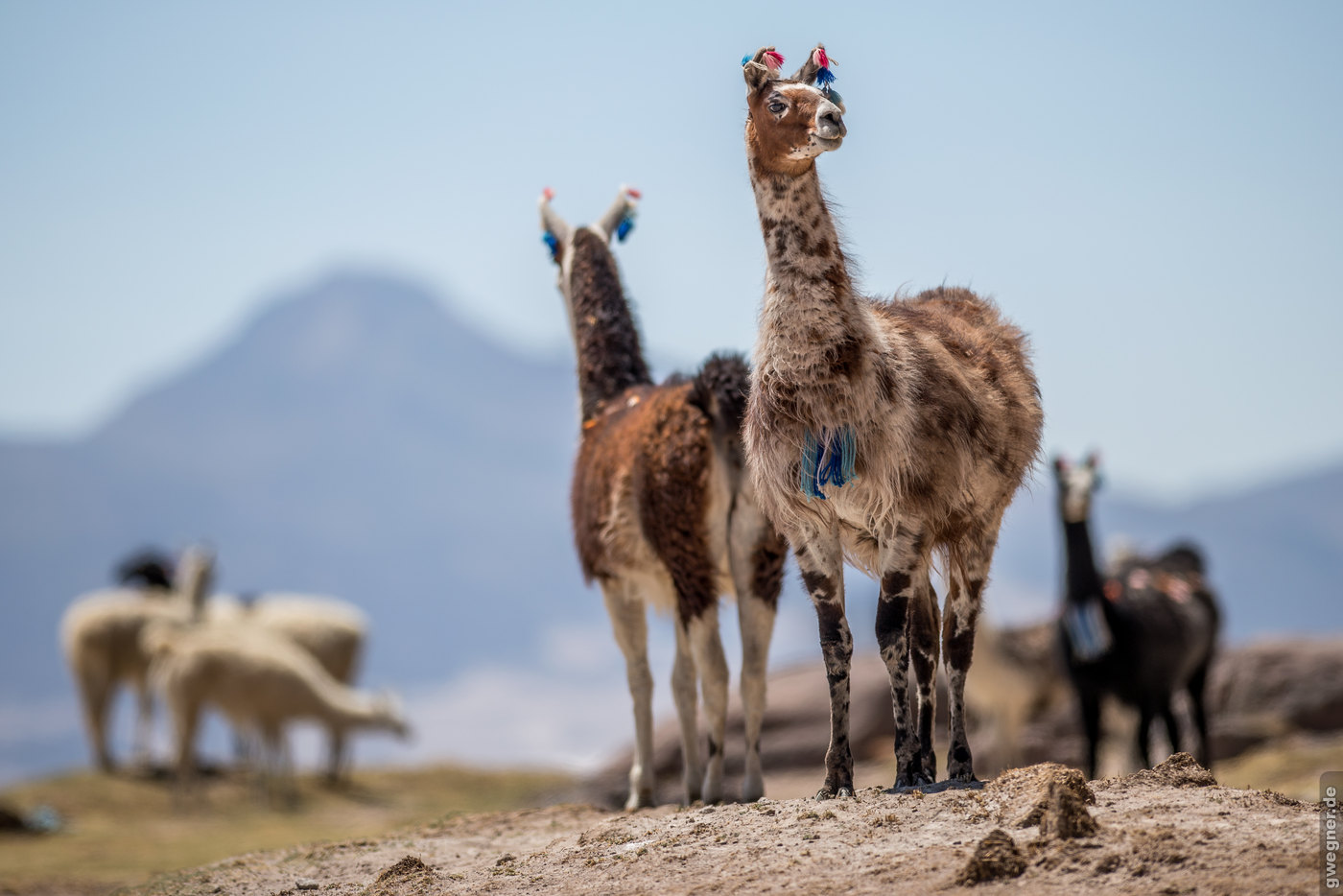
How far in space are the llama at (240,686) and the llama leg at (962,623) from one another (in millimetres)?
13161

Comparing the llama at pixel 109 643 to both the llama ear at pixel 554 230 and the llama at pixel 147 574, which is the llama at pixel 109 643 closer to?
the llama at pixel 147 574

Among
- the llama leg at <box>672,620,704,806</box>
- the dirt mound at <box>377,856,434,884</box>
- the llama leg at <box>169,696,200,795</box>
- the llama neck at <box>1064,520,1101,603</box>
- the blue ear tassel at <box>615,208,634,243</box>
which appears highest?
the blue ear tassel at <box>615,208,634,243</box>

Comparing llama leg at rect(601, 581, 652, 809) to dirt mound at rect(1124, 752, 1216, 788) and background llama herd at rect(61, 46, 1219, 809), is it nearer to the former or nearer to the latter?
background llama herd at rect(61, 46, 1219, 809)

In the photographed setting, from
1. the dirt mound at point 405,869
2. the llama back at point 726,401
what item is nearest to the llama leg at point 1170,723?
the llama back at point 726,401

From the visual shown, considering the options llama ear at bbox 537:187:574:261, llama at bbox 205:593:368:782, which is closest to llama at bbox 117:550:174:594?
llama at bbox 205:593:368:782

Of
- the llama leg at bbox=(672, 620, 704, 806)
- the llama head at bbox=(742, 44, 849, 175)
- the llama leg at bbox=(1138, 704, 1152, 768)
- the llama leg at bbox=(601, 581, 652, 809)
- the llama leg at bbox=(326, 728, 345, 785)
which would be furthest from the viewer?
the llama leg at bbox=(326, 728, 345, 785)

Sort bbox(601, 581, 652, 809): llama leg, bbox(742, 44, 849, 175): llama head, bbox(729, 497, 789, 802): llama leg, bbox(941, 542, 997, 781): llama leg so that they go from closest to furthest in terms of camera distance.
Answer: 1. bbox(742, 44, 849, 175): llama head
2. bbox(941, 542, 997, 781): llama leg
3. bbox(729, 497, 789, 802): llama leg
4. bbox(601, 581, 652, 809): llama leg

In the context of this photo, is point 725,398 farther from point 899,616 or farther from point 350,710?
point 350,710

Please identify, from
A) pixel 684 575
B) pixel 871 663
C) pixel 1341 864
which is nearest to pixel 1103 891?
pixel 1341 864

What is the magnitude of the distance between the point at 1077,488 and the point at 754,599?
509 centimetres

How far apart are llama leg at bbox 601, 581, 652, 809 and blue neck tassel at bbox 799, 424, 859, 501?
9.55 feet

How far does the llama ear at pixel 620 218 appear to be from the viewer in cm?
984

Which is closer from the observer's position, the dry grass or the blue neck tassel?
the blue neck tassel

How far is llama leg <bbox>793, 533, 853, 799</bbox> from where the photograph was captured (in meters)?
6.21
